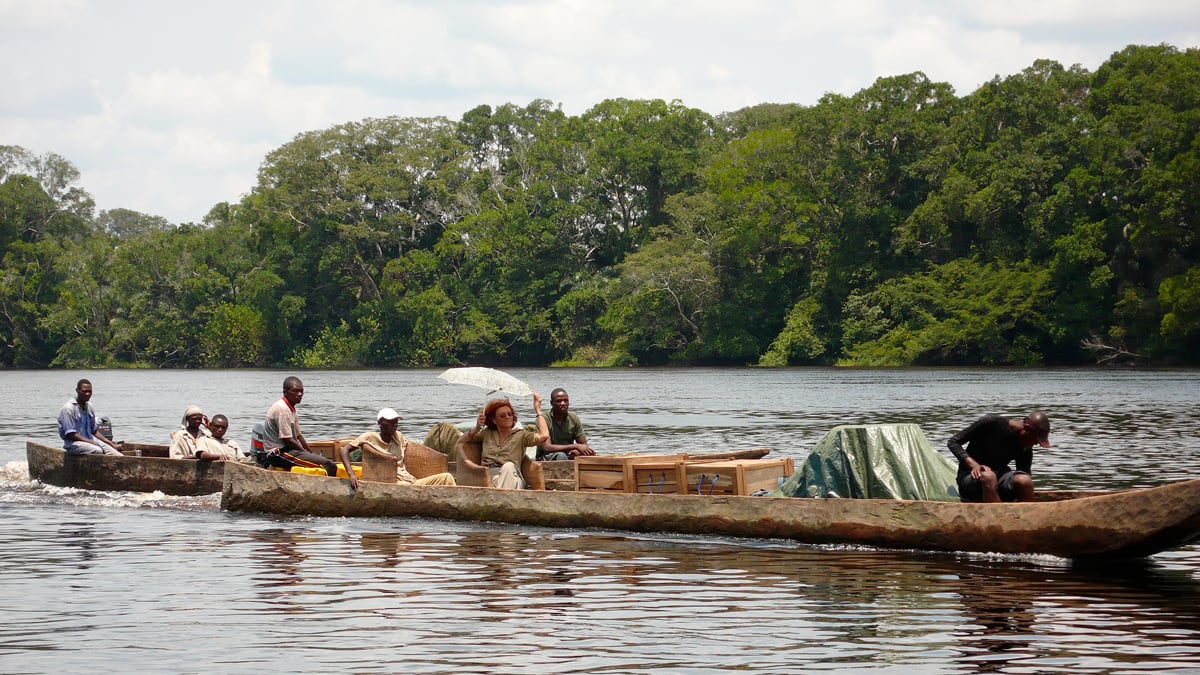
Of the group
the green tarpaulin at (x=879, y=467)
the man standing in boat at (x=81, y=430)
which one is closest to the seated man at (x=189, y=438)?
the man standing in boat at (x=81, y=430)

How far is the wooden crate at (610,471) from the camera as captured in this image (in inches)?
645

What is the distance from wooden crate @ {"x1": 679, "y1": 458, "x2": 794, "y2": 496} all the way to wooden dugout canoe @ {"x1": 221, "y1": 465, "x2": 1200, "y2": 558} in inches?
22.9

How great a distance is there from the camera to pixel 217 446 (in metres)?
20.1

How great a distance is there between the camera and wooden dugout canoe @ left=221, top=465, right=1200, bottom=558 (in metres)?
13.0

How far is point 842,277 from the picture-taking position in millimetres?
78188

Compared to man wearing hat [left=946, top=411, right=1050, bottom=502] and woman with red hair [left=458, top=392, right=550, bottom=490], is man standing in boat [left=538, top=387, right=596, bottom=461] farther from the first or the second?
man wearing hat [left=946, top=411, right=1050, bottom=502]

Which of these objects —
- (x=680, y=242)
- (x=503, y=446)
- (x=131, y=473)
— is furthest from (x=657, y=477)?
(x=680, y=242)

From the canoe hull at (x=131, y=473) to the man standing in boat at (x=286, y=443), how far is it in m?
1.05

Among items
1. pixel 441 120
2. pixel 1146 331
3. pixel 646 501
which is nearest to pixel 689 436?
pixel 646 501

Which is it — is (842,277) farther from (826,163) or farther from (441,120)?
(441,120)

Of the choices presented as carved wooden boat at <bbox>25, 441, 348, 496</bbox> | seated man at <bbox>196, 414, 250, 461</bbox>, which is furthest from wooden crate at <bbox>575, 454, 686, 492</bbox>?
seated man at <bbox>196, 414, 250, 461</bbox>

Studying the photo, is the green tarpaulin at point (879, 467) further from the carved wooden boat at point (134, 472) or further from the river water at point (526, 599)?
the carved wooden boat at point (134, 472)

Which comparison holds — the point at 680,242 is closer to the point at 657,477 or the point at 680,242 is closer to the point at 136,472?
the point at 136,472

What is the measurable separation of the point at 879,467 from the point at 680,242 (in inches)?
2727
